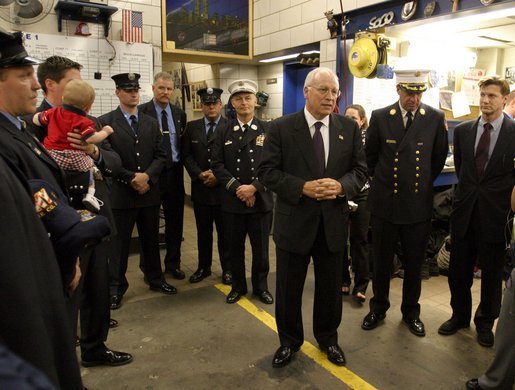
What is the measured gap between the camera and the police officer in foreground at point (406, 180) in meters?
2.93

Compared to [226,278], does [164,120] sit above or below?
above

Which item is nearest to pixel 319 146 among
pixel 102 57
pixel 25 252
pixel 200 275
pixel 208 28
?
pixel 25 252

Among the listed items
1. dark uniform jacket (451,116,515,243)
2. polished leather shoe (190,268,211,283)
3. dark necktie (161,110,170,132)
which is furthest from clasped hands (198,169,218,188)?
dark uniform jacket (451,116,515,243)

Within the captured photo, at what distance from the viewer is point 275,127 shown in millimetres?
2533

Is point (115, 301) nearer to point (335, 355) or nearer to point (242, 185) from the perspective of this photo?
point (242, 185)

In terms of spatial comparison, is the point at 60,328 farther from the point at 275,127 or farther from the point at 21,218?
the point at 275,127

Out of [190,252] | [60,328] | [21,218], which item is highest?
[21,218]

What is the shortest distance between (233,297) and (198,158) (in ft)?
4.37

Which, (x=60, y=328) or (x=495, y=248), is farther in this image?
(x=495, y=248)

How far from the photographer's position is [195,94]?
7.61 m

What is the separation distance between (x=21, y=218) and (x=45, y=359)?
0.39 m

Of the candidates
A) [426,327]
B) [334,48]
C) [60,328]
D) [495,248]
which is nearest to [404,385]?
[426,327]

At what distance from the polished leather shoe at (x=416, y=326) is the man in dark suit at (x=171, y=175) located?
2.08 m

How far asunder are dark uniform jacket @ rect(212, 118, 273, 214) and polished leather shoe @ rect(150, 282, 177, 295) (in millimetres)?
849
